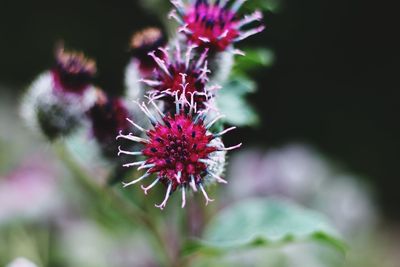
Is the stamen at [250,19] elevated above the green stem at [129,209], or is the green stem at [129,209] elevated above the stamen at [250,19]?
the stamen at [250,19]

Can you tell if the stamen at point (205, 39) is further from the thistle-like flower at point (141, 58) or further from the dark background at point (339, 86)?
the dark background at point (339, 86)

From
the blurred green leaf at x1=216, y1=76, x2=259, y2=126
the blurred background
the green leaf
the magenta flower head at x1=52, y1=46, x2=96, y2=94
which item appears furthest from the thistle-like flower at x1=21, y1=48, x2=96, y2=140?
the blurred background

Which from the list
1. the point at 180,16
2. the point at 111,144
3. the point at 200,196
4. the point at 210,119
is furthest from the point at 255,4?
the point at 200,196

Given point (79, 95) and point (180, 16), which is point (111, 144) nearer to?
point (79, 95)

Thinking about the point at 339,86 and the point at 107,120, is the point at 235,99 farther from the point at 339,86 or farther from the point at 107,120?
the point at 339,86

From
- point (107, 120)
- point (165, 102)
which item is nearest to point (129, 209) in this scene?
point (107, 120)

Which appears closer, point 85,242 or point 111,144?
point 111,144

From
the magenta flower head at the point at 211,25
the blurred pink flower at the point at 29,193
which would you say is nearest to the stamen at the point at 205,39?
the magenta flower head at the point at 211,25
